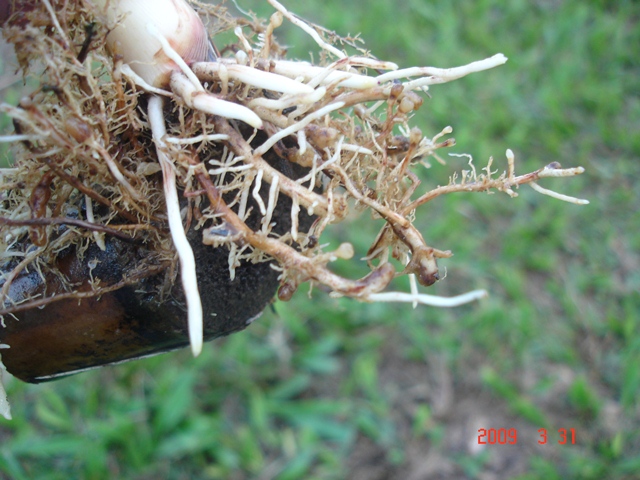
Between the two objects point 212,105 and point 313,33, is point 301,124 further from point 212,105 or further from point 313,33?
point 313,33

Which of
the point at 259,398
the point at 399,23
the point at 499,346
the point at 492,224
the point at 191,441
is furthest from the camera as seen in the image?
the point at 399,23

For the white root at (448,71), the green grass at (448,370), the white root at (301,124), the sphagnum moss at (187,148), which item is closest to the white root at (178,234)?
the sphagnum moss at (187,148)

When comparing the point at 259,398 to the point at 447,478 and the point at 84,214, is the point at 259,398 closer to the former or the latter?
the point at 447,478

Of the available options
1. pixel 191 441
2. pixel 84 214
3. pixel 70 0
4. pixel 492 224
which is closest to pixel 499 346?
pixel 492 224

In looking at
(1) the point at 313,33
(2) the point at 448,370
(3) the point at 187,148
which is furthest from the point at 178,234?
(2) the point at 448,370
